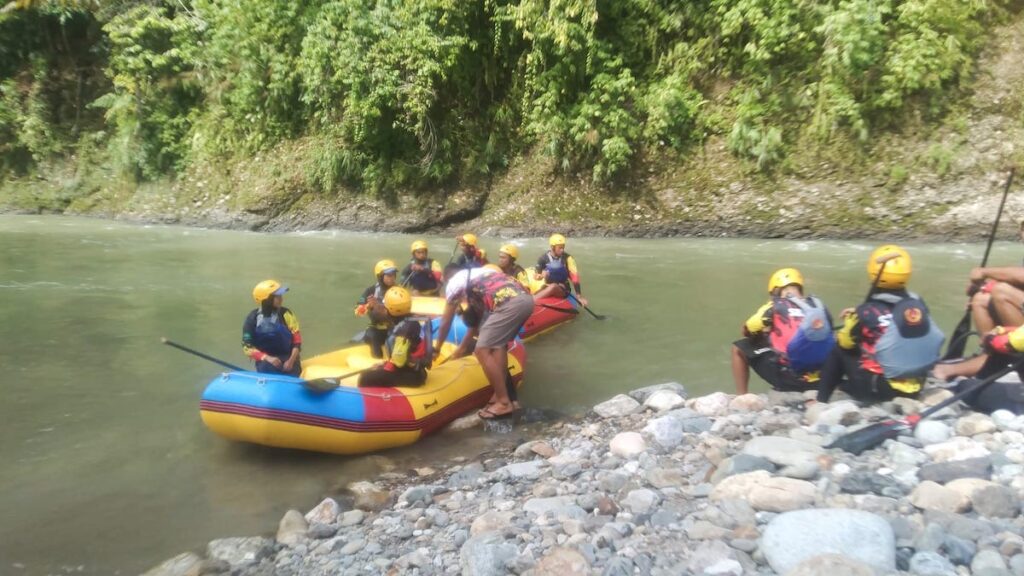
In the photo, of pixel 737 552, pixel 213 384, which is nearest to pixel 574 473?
pixel 737 552

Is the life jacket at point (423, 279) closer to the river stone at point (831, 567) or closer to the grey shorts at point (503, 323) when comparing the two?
the grey shorts at point (503, 323)

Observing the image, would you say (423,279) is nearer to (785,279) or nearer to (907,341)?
(785,279)

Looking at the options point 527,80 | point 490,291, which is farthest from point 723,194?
point 490,291

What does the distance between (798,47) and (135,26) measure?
52.9 feet

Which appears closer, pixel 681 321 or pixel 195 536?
pixel 195 536

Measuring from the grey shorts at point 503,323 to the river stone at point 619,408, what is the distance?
0.89 meters

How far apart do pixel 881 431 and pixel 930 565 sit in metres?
1.28

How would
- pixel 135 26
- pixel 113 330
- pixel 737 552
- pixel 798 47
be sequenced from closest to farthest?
1. pixel 737 552
2. pixel 113 330
3. pixel 798 47
4. pixel 135 26

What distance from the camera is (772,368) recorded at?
207 inches

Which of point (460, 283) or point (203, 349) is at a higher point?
point (460, 283)

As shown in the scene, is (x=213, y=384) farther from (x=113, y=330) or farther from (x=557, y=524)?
(x=113, y=330)

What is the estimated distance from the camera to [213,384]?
16.5 ft

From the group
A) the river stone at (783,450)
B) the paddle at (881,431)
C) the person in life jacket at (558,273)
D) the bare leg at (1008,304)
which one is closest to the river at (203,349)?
the person in life jacket at (558,273)

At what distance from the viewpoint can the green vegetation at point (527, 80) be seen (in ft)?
45.7
